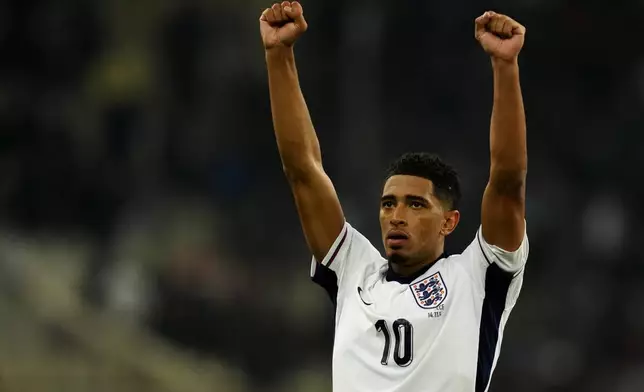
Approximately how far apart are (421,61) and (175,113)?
2.17m

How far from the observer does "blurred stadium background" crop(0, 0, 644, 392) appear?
8.70 m

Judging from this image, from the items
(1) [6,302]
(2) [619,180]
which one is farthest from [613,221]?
(1) [6,302]

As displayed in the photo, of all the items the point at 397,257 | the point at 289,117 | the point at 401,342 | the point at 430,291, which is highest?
the point at 289,117

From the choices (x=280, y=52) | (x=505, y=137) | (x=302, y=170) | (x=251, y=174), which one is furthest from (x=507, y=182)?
(x=251, y=174)

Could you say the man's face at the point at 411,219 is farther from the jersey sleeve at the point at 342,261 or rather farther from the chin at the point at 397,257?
the jersey sleeve at the point at 342,261

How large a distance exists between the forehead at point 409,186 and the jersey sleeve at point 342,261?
0.77ft

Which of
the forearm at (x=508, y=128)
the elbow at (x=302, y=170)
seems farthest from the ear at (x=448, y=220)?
the elbow at (x=302, y=170)

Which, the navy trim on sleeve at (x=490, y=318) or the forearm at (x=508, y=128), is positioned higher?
the forearm at (x=508, y=128)

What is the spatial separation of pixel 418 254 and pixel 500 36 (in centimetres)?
78

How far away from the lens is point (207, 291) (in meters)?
9.03

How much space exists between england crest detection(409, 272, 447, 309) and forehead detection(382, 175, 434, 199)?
282mm

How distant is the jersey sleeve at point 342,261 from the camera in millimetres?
4074

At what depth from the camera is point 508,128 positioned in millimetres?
3701

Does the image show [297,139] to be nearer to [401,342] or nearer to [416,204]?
[416,204]
